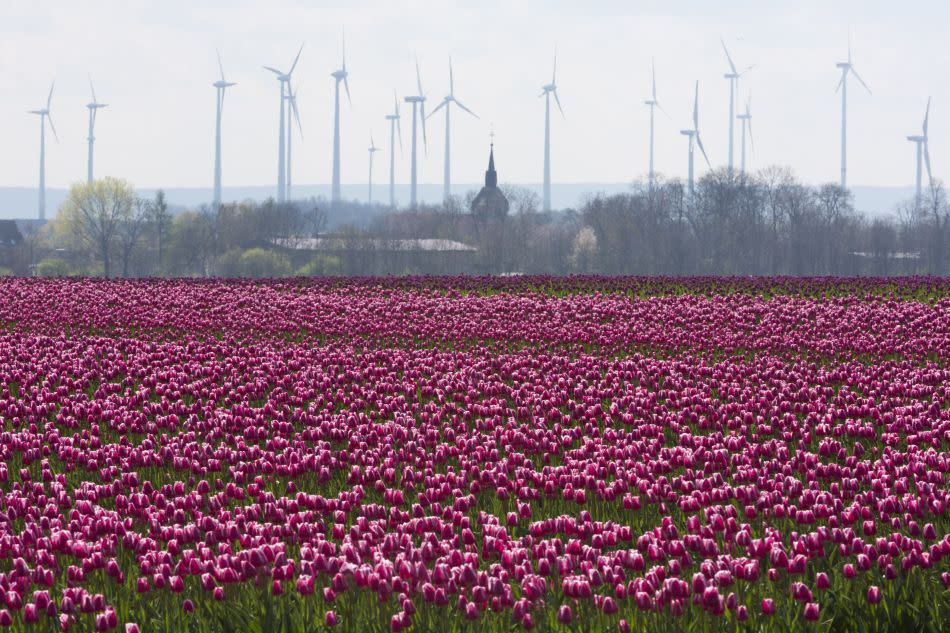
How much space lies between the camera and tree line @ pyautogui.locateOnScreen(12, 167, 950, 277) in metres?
130

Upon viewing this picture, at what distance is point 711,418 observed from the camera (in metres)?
15.5

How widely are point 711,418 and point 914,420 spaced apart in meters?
2.32

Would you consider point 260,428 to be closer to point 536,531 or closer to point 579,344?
point 536,531

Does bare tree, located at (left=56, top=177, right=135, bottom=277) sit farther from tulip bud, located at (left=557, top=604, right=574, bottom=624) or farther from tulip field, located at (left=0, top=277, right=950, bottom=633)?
tulip bud, located at (left=557, top=604, right=574, bottom=624)

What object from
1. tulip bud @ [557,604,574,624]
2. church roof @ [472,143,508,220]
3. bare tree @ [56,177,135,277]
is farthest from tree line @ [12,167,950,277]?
tulip bud @ [557,604,574,624]

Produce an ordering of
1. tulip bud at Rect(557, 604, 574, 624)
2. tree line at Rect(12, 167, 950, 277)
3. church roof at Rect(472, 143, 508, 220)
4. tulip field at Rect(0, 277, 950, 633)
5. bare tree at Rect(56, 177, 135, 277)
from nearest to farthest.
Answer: tulip bud at Rect(557, 604, 574, 624) → tulip field at Rect(0, 277, 950, 633) → tree line at Rect(12, 167, 950, 277) → bare tree at Rect(56, 177, 135, 277) → church roof at Rect(472, 143, 508, 220)

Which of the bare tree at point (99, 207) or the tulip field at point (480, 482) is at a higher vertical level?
the bare tree at point (99, 207)

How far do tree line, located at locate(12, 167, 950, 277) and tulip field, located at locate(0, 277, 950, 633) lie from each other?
103 m

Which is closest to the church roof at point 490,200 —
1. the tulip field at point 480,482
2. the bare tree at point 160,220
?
the bare tree at point 160,220

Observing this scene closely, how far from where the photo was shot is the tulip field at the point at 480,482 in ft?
26.9

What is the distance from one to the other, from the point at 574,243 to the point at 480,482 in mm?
129170

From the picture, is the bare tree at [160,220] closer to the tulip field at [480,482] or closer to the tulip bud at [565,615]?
the tulip field at [480,482]

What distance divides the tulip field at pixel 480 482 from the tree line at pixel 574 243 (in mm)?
103314

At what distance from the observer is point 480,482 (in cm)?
1185
